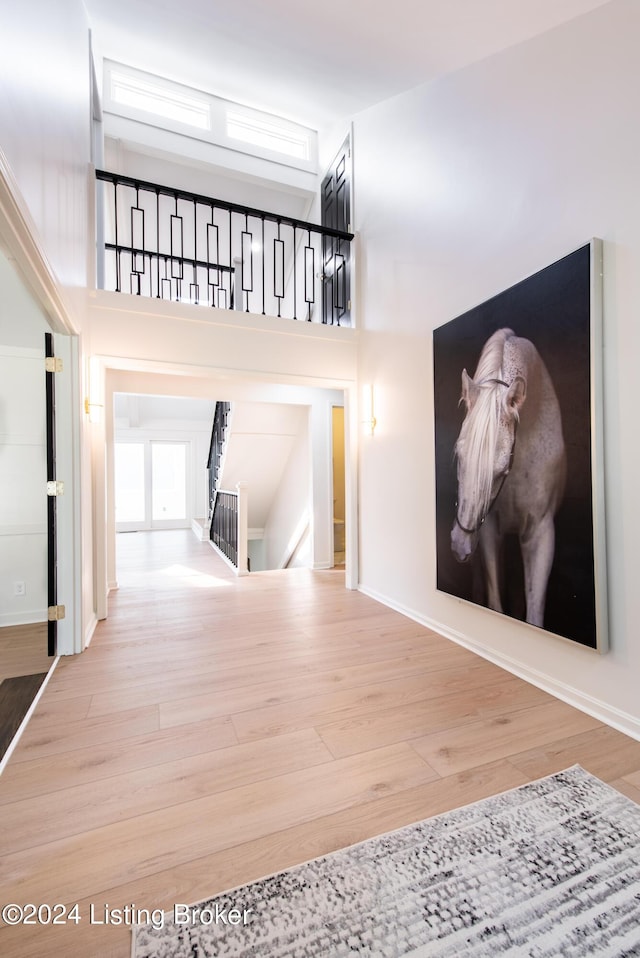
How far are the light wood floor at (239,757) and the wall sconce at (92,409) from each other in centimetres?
168

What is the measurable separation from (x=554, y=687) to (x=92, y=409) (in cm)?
357

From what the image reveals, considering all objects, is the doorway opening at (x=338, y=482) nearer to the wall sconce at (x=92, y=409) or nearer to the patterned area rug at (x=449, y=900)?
the wall sconce at (x=92, y=409)

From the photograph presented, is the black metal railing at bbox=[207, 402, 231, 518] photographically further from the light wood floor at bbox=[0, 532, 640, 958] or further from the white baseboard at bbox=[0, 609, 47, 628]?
the light wood floor at bbox=[0, 532, 640, 958]

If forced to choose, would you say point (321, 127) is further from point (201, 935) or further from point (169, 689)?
point (201, 935)

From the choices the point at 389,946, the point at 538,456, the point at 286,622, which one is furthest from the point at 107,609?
the point at 538,456

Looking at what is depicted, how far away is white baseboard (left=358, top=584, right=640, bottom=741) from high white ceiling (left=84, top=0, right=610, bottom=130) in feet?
10.8

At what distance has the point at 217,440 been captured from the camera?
24.9 feet

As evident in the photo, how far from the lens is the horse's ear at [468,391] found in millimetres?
2652

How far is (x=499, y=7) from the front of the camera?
2184 millimetres

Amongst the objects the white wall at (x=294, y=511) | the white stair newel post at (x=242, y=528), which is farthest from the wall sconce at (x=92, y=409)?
the white wall at (x=294, y=511)

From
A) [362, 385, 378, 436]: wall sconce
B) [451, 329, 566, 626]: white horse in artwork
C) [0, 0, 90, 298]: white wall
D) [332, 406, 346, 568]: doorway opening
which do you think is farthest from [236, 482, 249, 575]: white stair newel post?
[451, 329, 566, 626]: white horse in artwork

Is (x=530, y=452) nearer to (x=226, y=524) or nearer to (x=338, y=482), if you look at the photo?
(x=338, y=482)

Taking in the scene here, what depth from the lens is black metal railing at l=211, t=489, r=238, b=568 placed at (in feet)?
18.6

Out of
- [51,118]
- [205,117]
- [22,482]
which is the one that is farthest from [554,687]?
[205,117]
